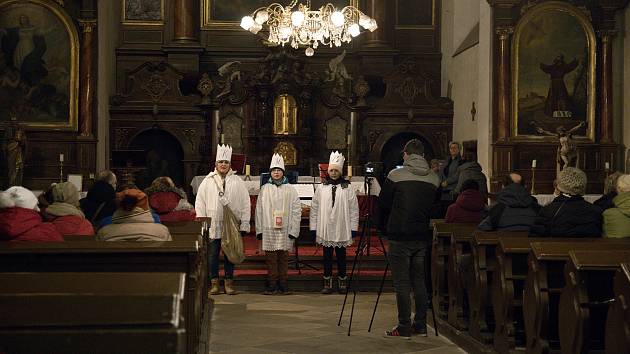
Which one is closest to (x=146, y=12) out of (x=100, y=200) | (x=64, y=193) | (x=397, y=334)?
(x=100, y=200)

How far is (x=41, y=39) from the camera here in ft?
59.6

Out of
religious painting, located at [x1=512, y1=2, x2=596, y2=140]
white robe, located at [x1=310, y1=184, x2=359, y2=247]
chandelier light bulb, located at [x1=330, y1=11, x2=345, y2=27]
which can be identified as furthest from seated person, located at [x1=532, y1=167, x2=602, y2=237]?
religious painting, located at [x1=512, y1=2, x2=596, y2=140]

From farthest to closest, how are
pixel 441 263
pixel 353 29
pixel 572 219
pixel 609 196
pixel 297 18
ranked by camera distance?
1. pixel 353 29
2. pixel 297 18
3. pixel 441 263
4. pixel 609 196
5. pixel 572 219

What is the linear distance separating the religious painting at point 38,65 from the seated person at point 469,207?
1017 centimetres

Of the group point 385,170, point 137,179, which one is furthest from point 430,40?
point 137,179

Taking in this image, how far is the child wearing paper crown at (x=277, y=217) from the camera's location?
11.9 meters

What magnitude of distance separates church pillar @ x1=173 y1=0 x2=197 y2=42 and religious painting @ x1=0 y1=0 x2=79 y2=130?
3185 millimetres

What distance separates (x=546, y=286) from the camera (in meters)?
6.67

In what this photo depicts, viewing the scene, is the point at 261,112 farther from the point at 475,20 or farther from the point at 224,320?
the point at 224,320

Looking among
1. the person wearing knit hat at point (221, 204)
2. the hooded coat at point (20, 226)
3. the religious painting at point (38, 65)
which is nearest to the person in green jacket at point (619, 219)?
the hooded coat at point (20, 226)

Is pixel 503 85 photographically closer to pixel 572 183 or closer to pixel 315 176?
pixel 315 176

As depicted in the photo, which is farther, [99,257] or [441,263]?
[441,263]

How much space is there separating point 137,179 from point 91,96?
198cm

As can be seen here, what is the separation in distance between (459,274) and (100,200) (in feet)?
12.9
